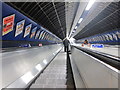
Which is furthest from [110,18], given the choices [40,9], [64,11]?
[40,9]

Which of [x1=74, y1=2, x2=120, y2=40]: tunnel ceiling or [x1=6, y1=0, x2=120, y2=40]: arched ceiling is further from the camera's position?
[x1=74, y1=2, x2=120, y2=40]: tunnel ceiling

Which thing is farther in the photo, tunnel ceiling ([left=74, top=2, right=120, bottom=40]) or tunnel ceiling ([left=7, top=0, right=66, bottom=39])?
tunnel ceiling ([left=74, top=2, right=120, bottom=40])

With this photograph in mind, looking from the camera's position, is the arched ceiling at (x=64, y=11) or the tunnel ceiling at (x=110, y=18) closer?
the arched ceiling at (x=64, y=11)

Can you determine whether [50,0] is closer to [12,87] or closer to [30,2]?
[30,2]

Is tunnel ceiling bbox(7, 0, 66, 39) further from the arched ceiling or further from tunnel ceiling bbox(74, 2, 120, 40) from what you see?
tunnel ceiling bbox(74, 2, 120, 40)

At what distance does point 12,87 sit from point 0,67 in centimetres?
68

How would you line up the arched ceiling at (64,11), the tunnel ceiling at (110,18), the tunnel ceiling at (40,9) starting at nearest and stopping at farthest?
the tunnel ceiling at (40,9)
the arched ceiling at (64,11)
the tunnel ceiling at (110,18)

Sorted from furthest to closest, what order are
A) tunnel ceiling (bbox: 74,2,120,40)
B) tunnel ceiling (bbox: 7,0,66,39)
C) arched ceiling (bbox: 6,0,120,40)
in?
1. tunnel ceiling (bbox: 74,2,120,40)
2. arched ceiling (bbox: 6,0,120,40)
3. tunnel ceiling (bbox: 7,0,66,39)

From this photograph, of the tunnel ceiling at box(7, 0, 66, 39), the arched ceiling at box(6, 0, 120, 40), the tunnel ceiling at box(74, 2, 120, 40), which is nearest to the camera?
the tunnel ceiling at box(7, 0, 66, 39)

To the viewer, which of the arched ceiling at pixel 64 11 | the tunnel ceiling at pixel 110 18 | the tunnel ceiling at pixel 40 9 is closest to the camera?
the tunnel ceiling at pixel 40 9

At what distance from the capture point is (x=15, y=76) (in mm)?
3889

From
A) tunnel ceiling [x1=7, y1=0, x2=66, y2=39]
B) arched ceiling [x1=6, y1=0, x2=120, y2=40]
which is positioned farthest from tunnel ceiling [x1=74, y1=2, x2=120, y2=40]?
tunnel ceiling [x1=7, y1=0, x2=66, y2=39]

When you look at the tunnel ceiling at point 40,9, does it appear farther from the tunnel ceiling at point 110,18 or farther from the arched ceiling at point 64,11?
the tunnel ceiling at point 110,18

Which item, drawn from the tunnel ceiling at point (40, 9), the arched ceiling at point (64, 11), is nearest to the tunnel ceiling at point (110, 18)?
the arched ceiling at point (64, 11)
